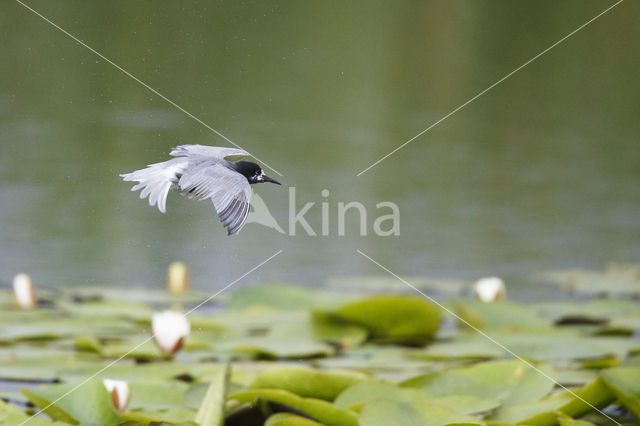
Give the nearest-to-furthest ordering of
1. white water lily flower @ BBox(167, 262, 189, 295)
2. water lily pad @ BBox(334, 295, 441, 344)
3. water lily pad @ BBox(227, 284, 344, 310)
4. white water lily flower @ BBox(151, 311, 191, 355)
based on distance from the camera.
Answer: white water lily flower @ BBox(151, 311, 191, 355) → water lily pad @ BBox(334, 295, 441, 344) → water lily pad @ BBox(227, 284, 344, 310) → white water lily flower @ BBox(167, 262, 189, 295)

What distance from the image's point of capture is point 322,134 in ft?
23.9

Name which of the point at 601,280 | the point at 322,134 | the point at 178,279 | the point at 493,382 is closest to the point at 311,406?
the point at 493,382

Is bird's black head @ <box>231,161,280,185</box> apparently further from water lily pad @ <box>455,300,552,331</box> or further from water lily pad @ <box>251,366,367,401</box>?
water lily pad @ <box>455,300,552,331</box>

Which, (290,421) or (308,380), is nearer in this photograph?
(290,421)

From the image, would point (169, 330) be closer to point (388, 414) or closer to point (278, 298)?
point (278, 298)

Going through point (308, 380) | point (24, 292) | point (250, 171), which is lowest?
point (308, 380)

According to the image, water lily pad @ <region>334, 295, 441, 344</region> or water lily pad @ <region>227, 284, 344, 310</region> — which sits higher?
water lily pad @ <region>227, 284, 344, 310</region>

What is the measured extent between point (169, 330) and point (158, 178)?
4.89 feet

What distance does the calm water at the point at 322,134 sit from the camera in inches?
185

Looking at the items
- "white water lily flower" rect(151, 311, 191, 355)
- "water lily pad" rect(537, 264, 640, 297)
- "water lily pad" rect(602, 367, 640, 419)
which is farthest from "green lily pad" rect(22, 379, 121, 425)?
"water lily pad" rect(537, 264, 640, 297)

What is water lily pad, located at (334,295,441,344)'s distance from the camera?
9.85 ft

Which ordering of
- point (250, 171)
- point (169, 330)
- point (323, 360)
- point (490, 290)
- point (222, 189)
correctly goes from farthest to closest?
point (490, 290) → point (323, 360) → point (169, 330) → point (250, 171) → point (222, 189)

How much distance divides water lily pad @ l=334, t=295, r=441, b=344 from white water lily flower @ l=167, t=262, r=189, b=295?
2.73 ft

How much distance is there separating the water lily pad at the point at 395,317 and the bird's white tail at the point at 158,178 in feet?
5.61
